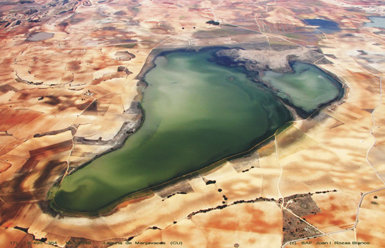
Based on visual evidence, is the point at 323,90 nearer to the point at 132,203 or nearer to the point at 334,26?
the point at 132,203

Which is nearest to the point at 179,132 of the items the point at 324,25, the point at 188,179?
the point at 188,179

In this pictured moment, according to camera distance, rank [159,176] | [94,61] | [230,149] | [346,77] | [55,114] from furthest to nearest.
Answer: [94,61] < [346,77] < [55,114] < [230,149] < [159,176]

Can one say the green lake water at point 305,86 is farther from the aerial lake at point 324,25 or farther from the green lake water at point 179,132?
the aerial lake at point 324,25

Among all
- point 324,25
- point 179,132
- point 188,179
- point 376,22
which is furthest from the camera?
point 376,22

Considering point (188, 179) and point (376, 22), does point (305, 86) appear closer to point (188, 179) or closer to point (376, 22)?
point (188, 179)

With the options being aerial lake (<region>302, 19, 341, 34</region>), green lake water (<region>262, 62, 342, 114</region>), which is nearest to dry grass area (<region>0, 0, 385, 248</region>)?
green lake water (<region>262, 62, 342, 114</region>)

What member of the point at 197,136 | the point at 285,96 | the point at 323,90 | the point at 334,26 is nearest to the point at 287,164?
the point at 197,136

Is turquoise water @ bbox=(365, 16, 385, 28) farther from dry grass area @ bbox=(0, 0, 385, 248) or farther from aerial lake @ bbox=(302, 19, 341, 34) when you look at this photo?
dry grass area @ bbox=(0, 0, 385, 248)
